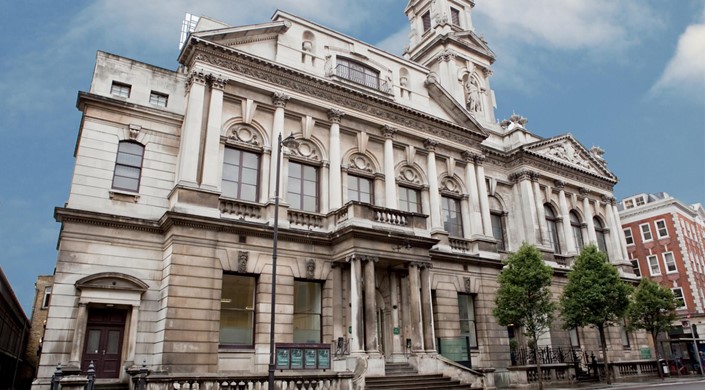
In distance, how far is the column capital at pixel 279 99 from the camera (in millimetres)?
23544

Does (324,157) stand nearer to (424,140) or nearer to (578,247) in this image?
(424,140)

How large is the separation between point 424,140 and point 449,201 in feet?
12.7

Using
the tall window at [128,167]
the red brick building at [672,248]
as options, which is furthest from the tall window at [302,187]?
the red brick building at [672,248]

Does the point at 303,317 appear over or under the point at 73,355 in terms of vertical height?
over

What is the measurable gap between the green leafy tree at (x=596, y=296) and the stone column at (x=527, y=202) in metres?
5.09

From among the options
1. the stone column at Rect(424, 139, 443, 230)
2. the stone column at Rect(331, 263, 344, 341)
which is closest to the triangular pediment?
the stone column at Rect(424, 139, 443, 230)

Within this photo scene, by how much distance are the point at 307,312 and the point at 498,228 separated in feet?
52.4

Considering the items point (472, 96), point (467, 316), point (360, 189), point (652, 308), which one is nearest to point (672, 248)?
point (652, 308)

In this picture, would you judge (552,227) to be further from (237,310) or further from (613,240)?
(237,310)

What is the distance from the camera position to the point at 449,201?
2942 centimetres

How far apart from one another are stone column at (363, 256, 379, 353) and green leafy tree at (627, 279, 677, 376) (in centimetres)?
2019

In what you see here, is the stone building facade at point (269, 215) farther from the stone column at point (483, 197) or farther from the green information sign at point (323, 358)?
the green information sign at point (323, 358)

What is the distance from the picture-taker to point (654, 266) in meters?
51.4

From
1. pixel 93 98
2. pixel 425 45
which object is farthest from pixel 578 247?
pixel 93 98
